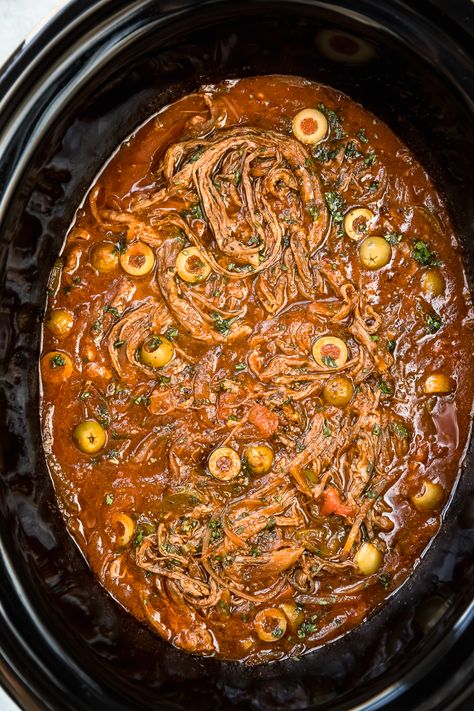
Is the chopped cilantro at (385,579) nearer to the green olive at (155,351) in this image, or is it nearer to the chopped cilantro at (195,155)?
the green olive at (155,351)

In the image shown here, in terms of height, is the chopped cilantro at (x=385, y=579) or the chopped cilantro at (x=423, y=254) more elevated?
the chopped cilantro at (x=423, y=254)

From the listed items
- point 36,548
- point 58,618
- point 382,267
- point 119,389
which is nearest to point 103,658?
point 58,618

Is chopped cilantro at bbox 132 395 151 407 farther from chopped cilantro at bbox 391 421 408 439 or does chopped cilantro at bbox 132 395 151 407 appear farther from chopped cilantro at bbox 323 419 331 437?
chopped cilantro at bbox 391 421 408 439

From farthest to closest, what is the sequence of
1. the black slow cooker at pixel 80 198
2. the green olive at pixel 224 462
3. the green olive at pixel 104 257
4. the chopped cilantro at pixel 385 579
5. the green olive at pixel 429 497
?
the chopped cilantro at pixel 385 579
the green olive at pixel 429 497
the green olive at pixel 224 462
the green olive at pixel 104 257
the black slow cooker at pixel 80 198

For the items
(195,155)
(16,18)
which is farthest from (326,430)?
(16,18)

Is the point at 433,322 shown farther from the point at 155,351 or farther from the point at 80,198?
the point at 80,198

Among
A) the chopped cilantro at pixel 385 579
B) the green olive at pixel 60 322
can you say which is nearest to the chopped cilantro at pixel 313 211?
the green olive at pixel 60 322

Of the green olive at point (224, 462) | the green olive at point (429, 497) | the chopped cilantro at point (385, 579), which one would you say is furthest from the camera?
the chopped cilantro at point (385, 579)

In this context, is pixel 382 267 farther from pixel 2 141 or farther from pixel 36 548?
pixel 36 548
